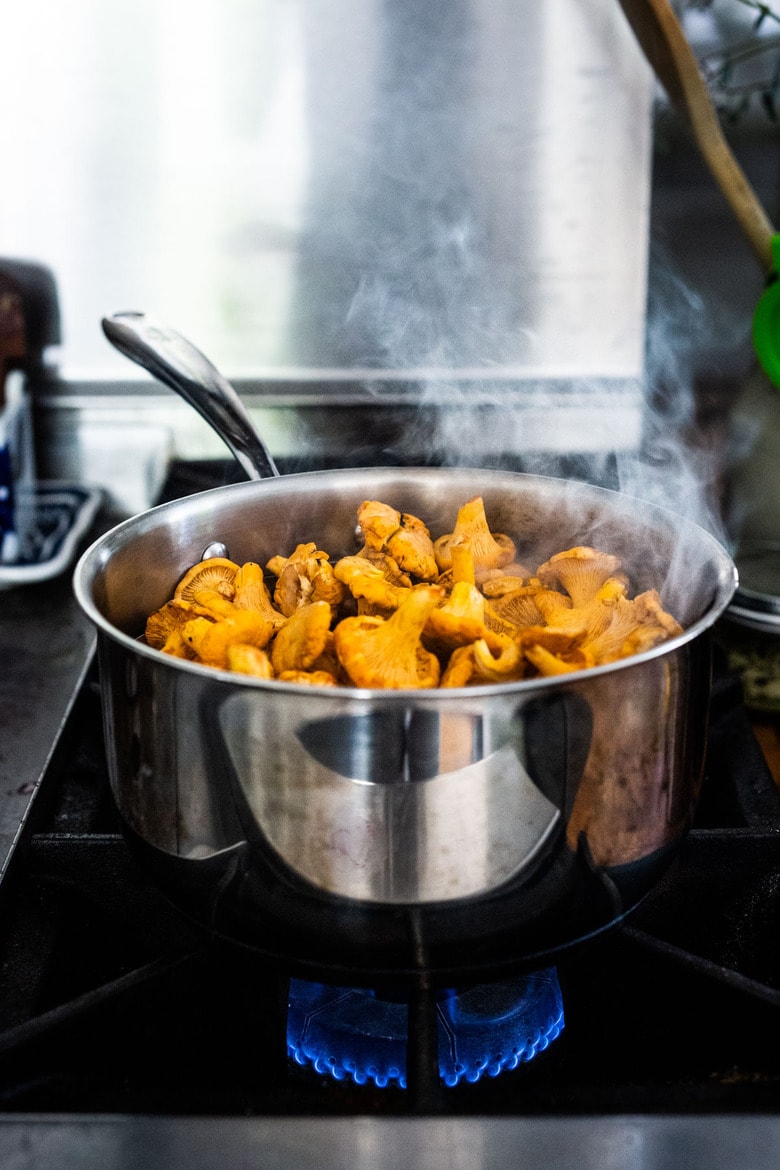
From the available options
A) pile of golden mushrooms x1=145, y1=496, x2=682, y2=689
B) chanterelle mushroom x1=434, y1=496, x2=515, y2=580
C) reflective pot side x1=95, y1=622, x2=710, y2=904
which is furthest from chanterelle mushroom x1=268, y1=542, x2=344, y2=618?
reflective pot side x1=95, y1=622, x2=710, y2=904

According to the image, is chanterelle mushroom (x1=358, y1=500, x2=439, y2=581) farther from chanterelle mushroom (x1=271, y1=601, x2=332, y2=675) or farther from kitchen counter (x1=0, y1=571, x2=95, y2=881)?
kitchen counter (x1=0, y1=571, x2=95, y2=881)

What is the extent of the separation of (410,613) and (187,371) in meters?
0.41

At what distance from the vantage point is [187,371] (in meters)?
0.92

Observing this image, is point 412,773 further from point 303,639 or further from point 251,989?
point 251,989

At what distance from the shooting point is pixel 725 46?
1.43m

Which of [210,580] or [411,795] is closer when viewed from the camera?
[411,795]

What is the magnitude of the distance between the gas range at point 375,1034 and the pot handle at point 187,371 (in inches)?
12.7

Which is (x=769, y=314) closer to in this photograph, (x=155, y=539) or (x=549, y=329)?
(x=549, y=329)

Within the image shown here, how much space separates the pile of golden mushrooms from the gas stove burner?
0.25 meters

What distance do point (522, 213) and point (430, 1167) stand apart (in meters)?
1.22

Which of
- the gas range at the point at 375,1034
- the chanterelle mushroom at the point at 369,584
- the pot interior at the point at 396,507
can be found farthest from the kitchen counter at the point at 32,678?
the chanterelle mushroom at the point at 369,584

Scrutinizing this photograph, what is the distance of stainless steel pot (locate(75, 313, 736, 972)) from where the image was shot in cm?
53

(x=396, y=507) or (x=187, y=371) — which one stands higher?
(x=187, y=371)

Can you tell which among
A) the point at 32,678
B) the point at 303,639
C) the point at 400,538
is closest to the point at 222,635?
the point at 303,639
